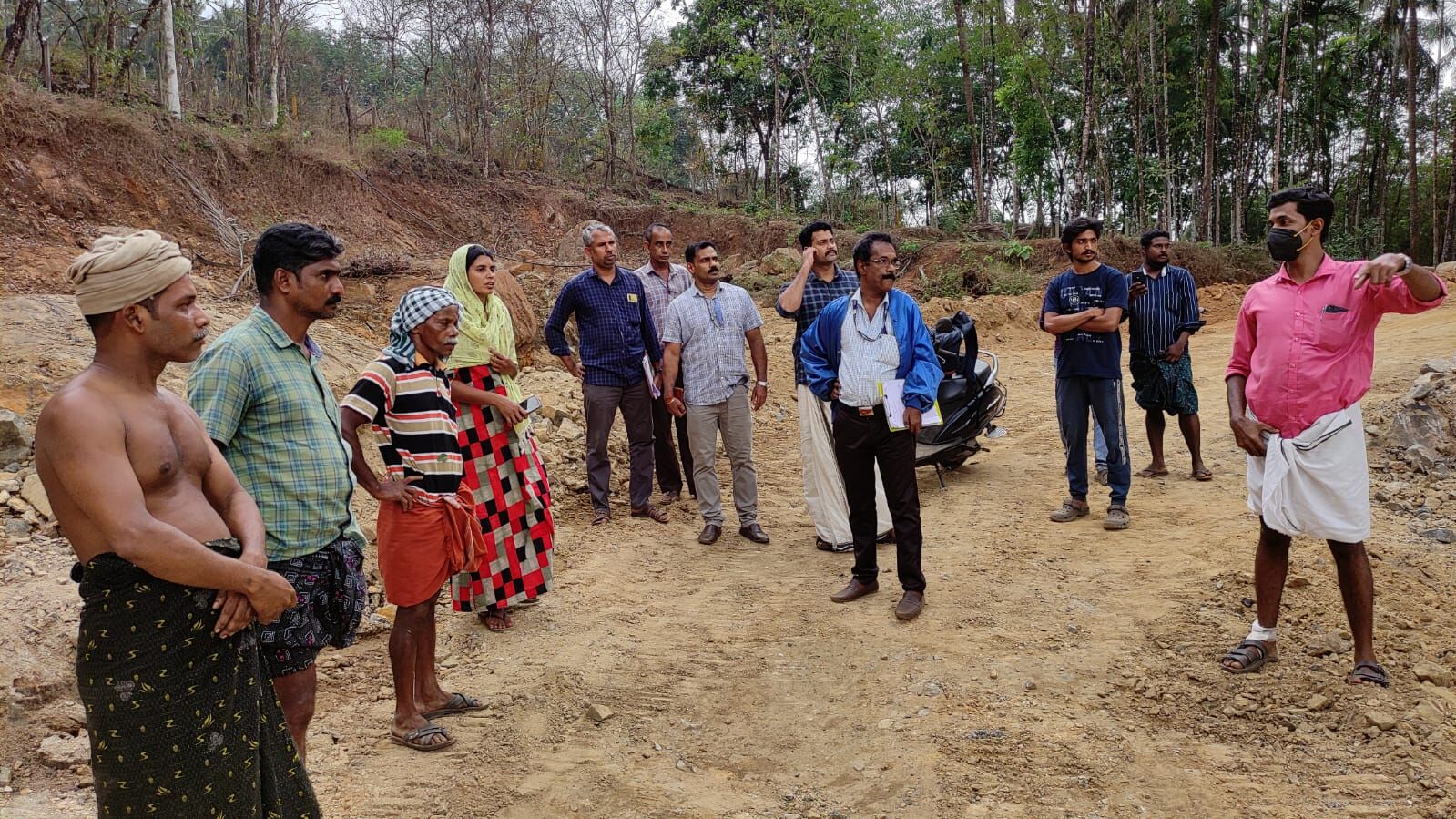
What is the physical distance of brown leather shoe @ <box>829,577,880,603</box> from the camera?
457 centimetres

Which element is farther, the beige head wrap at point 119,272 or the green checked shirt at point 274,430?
the green checked shirt at point 274,430

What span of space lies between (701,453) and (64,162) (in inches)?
371

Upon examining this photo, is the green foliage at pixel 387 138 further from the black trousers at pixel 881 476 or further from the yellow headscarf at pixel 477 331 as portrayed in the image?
the black trousers at pixel 881 476

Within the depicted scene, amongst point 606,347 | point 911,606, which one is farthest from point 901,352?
point 606,347

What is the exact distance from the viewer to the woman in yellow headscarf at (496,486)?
13.8ft

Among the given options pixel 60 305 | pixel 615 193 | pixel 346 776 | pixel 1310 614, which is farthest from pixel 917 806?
pixel 615 193

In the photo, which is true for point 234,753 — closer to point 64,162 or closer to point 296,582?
point 296,582

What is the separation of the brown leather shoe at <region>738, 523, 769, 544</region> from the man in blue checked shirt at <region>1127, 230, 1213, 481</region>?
2.93 metres

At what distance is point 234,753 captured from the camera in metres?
2.00

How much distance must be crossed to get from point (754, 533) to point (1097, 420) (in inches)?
89.9

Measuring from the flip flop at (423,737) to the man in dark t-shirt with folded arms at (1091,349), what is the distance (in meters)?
3.99

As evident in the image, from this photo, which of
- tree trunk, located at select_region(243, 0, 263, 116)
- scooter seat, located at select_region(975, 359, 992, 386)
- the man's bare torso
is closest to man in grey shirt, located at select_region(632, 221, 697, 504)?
scooter seat, located at select_region(975, 359, 992, 386)

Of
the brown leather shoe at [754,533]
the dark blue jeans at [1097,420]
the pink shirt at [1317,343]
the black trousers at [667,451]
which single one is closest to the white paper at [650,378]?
the black trousers at [667,451]

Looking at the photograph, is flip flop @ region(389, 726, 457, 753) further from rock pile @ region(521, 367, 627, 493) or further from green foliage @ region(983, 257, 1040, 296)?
green foliage @ region(983, 257, 1040, 296)
